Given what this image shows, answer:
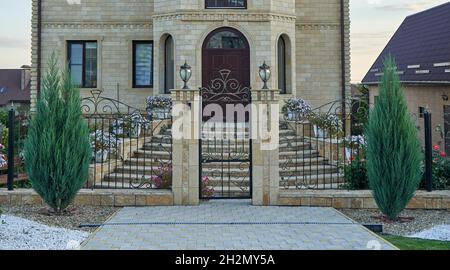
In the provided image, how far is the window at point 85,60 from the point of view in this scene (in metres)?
18.2

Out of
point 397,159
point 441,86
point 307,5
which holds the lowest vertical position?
point 397,159

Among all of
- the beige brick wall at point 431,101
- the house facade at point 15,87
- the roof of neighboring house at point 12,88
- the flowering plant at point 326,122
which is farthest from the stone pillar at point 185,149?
the roof of neighboring house at point 12,88

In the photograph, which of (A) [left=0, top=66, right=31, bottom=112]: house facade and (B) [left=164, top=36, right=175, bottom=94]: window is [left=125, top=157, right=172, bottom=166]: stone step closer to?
(B) [left=164, top=36, right=175, bottom=94]: window

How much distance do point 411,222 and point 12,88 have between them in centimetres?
4004

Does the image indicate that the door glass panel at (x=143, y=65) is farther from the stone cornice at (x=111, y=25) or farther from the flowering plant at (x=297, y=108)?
the flowering plant at (x=297, y=108)

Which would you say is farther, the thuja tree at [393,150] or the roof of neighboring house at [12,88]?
the roof of neighboring house at [12,88]

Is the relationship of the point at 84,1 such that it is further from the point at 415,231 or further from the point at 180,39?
the point at 415,231

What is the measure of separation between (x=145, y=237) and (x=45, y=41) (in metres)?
13.5

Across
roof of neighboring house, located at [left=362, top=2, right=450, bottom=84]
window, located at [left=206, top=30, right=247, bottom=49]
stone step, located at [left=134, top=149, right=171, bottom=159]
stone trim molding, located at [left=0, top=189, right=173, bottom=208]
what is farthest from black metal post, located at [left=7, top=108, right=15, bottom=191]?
roof of neighboring house, located at [left=362, top=2, right=450, bottom=84]

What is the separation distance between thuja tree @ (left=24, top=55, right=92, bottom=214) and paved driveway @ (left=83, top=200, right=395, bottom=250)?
110 cm

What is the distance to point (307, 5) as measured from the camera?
1797cm

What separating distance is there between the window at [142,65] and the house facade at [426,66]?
943 centimetres

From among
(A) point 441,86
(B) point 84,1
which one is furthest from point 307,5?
(B) point 84,1

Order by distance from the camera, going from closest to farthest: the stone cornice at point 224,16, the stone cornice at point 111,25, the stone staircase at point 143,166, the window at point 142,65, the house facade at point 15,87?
1. the stone staircase at point 143,166
2. the stone cornice at point 224,16
3. the stone cornice at point 111,25
4. the window at point 142,65
5. the house facade at point 15,87
